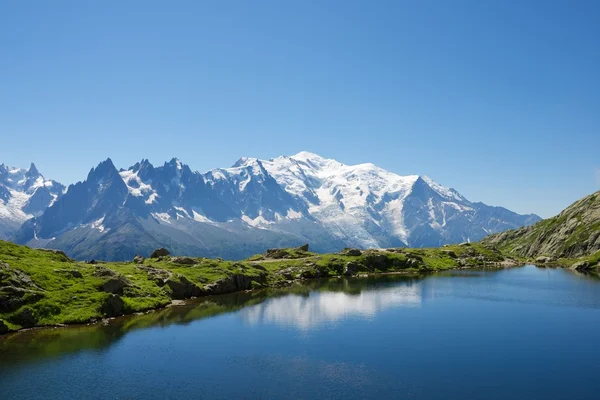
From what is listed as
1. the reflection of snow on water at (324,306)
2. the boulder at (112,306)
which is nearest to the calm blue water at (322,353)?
the reflection of snow on water at (324,306)

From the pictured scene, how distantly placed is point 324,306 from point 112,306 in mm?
54760

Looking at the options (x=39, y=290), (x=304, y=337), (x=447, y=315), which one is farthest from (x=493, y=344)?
(x=39, y=290)

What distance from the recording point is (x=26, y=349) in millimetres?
76250

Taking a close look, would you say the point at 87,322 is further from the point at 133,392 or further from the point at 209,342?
the point at 133,392

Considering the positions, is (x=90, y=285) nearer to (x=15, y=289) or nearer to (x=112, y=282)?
(x=112, y=282)

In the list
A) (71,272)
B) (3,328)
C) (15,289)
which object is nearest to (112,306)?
(71,272)

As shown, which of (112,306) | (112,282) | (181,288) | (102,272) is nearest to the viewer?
(112,306)

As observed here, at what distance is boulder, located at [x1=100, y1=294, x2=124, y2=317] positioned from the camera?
103 m

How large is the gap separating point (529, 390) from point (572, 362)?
17.7 metres

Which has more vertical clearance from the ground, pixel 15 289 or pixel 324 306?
pixel 15 289

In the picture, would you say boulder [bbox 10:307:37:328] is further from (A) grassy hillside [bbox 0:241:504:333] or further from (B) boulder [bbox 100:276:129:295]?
(B) boulder [bbox 100:276:129:295]

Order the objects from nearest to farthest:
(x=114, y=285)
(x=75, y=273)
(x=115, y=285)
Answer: (x=75, y=273)
(x=114, y=285)
(x=115, y=285)

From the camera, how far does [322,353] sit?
7794cm

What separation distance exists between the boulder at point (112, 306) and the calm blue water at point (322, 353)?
4477 mm
